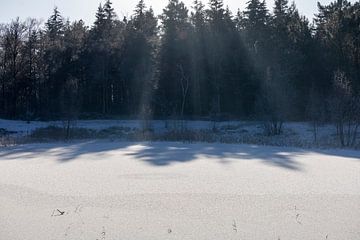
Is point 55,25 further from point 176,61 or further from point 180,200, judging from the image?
point 180,200

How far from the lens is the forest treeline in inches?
1476

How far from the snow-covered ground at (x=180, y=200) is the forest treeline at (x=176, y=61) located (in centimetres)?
2765

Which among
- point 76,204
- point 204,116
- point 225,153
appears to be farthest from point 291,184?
point 204,116

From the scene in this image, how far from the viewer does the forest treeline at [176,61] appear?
123ft

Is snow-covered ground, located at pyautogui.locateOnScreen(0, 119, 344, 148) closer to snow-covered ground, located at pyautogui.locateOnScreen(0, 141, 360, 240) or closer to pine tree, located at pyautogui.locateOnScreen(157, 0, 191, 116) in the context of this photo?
pine tree, located at pyautogui.locateOnScreen(157, 0, 191, 116)

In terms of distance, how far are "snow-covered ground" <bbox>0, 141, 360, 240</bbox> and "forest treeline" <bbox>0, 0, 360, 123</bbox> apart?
27654 mm

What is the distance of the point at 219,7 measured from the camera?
45.9 metres

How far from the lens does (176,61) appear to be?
41.5 meters

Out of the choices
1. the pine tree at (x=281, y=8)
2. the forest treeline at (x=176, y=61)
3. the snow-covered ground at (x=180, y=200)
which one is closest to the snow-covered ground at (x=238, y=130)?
the forest treeline at (x=176, y=61)

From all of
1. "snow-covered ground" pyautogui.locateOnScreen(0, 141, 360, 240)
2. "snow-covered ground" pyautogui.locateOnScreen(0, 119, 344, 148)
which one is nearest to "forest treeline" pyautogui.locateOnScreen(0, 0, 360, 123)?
"snow-covered ground" pyautogui.locateOnScreen(0, 119, 344, 148)

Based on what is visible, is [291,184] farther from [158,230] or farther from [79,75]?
[79,75]

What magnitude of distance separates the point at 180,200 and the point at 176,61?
36.4 metres

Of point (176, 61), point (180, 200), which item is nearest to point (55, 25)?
point (176, 61)

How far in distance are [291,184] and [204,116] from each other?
109ft
